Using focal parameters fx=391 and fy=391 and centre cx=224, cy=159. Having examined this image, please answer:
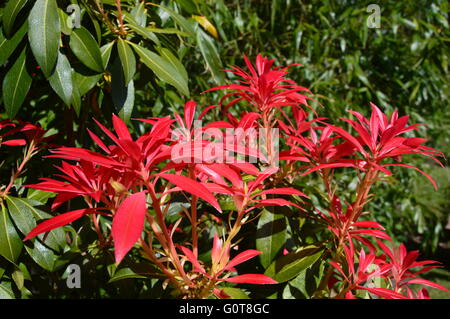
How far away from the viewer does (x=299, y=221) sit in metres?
0.74

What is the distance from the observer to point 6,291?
0.69 metres

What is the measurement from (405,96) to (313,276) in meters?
1.66

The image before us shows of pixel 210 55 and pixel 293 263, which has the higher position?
pixel 210 55

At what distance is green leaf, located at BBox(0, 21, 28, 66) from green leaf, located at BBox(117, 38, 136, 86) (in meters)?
0.15

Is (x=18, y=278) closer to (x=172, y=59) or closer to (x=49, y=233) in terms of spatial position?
(x=49, y=233)

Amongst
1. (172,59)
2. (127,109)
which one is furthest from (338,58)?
(127,109)

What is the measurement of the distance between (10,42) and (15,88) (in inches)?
2.9

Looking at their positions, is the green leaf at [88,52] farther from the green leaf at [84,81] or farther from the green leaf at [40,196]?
the green leaf at [40,196]

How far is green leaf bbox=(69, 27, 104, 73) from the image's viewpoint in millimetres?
635

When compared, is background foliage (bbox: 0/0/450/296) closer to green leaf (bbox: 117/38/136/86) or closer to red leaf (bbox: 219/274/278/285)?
green leaf (bbox: 117/38/136/86)

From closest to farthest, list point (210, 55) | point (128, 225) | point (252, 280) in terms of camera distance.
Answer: point (128, 225) → point (252, 280) → point (210, 55)

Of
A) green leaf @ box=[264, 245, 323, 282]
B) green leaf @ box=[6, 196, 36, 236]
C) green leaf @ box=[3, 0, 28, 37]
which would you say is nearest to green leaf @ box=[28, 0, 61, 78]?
green leaf @ box=[3, 0, 28, 37]

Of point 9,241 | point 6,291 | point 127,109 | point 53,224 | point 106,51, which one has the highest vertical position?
point 106,51

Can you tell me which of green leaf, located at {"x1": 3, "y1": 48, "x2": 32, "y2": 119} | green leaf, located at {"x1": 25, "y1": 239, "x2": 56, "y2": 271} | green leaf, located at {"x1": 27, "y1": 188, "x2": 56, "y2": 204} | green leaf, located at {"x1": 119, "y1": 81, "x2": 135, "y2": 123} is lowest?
green leaf, located at {"x1": 25, "y1": 239, "x2": 56, "y2": 271}
